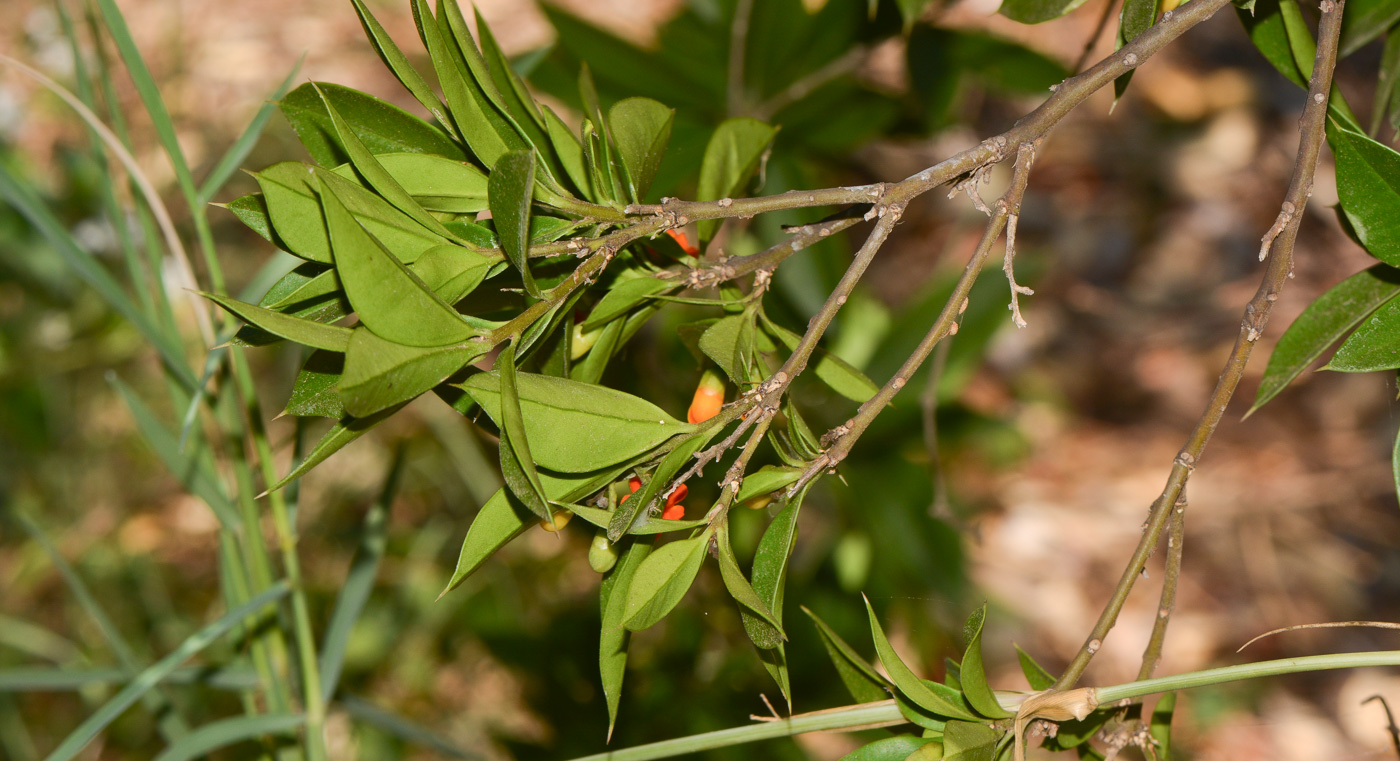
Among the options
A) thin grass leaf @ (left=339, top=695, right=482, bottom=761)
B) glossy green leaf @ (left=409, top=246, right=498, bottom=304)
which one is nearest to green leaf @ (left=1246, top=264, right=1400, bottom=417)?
glossy green leaf @ (left=409, top=246, right=498, bottom=304)

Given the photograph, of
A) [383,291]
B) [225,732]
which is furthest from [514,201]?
[225,732]

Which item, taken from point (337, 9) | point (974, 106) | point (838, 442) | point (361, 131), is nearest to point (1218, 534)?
point (974, 106)

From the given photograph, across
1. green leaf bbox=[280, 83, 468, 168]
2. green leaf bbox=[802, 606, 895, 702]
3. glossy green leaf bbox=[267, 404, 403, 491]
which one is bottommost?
green leaf bbox=[802, 606, 895, 702]

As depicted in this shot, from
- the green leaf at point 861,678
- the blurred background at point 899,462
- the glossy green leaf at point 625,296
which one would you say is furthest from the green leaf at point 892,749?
the blurred background at point 899,462

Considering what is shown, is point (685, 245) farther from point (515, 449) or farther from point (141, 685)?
point (141, 685)

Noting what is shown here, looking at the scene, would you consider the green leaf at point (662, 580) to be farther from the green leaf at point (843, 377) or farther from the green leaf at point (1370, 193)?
the green leaf at point (1370, 193)

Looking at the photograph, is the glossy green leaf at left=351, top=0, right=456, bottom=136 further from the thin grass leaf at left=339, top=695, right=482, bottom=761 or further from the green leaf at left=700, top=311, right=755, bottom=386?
the thin grass leaf at left=339, top=695, right=482, bottom=761
